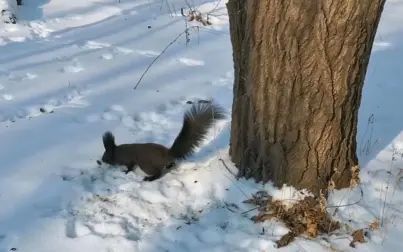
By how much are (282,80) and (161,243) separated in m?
1.01

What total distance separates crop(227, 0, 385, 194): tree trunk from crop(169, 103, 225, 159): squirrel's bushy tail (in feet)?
0.61

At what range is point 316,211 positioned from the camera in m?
2.84

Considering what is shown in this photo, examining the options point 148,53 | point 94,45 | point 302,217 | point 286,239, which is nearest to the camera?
A: point 286,239

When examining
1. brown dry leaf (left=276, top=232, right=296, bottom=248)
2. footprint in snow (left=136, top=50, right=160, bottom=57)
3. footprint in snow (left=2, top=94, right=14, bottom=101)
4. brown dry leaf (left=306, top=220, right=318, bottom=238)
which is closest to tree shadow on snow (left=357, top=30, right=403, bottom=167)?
brown dry leaf (left=306, top=220, right=318, bottom=238)

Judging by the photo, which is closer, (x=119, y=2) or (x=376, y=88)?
(x=376, y=88)

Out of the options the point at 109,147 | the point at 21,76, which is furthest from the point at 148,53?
the point at 109,147

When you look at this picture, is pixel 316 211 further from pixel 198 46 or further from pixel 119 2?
pixel 119 2

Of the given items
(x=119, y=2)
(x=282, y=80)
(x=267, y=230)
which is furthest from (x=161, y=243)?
(x=119, y=2)

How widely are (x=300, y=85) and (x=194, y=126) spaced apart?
816 mm

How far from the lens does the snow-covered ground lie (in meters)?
2.81

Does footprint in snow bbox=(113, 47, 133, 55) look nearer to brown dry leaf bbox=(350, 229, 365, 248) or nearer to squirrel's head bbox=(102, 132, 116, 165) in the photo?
squirrel's head bbox=(102, 132, 116, 165)

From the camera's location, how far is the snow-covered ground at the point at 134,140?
2809 millimetres

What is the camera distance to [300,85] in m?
2.73

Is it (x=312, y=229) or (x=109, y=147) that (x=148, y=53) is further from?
(x=312, y=229)
